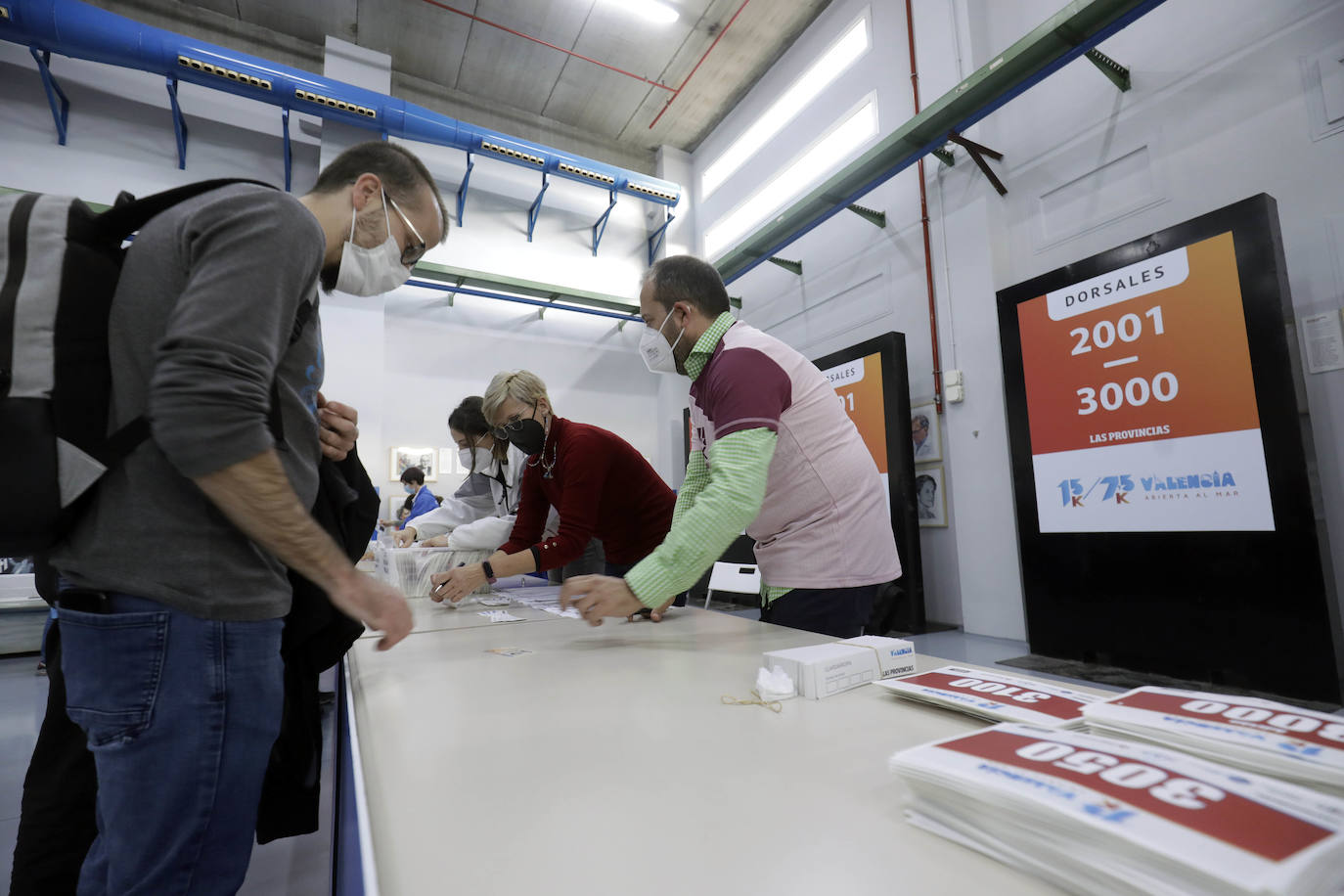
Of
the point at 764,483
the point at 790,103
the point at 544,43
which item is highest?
the point at 544,43

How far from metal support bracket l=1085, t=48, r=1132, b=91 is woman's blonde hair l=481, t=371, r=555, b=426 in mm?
2903

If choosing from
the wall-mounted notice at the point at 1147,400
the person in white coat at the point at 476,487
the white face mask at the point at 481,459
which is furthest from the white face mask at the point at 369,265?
the wall-mounted notice at the point at 1147,400

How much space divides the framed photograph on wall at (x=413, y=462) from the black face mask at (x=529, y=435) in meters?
3.40

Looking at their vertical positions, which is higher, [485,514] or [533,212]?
[533,212]

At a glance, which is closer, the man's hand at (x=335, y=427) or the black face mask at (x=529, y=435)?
the man's hand at (x=335, y=427)

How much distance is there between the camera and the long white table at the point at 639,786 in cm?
42

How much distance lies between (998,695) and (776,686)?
0.85ft

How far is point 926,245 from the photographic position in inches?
149

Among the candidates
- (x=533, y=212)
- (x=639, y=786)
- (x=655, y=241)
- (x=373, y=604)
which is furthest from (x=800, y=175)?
(x=639, y=786)

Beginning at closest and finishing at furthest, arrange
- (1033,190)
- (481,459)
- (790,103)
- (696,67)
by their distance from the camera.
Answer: (481,459) < (1033,190) < (790,103) < (696,67)

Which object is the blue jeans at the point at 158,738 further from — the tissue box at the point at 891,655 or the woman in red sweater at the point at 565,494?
the woman in red sweater at the point at 565,494

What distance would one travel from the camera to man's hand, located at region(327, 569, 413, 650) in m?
0.69

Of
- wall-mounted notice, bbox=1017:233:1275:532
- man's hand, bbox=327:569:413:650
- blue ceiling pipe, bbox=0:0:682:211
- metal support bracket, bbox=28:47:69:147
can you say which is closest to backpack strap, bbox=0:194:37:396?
man's hand, bbox=327:569:413:650

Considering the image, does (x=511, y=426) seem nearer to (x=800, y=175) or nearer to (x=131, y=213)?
(x=131, y=213)
